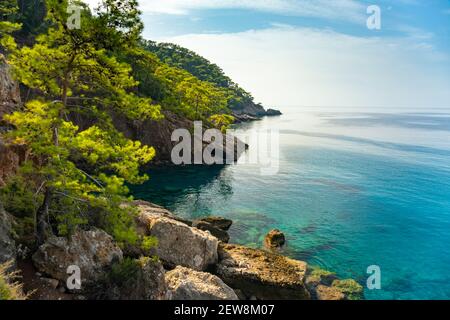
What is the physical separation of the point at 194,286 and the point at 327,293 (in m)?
9.98

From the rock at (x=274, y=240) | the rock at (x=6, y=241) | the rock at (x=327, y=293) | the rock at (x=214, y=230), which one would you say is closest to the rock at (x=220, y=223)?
the rock at (x=214, y=230)

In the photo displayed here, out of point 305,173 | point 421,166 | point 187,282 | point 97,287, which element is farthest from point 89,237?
point 421,166

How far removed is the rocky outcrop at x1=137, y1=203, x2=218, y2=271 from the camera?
21.2 m

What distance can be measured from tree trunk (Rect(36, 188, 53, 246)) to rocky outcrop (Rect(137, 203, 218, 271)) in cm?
649

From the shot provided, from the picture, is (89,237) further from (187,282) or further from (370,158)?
(370,158)

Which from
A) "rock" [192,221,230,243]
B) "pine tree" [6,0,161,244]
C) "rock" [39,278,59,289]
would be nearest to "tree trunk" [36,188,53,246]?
"pine tree" [6,0,161,244]

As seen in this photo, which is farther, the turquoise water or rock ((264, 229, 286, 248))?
rock ((264, 229, 286, 248))

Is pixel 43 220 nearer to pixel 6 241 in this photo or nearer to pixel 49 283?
pixel 6 241

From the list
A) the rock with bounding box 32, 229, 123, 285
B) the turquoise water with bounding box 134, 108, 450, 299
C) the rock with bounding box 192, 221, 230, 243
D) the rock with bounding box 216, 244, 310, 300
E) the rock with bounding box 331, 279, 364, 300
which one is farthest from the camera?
the rock with bounding box 192, 221, 230, 243

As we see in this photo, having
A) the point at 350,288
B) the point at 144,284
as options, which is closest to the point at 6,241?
the point at 144,284

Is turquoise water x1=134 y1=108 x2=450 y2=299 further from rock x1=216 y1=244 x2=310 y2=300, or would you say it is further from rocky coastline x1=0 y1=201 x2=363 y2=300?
rock x1=216 y1=244 x2=310 y2=300

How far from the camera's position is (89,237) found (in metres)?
16.8

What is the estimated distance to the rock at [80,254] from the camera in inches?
595
